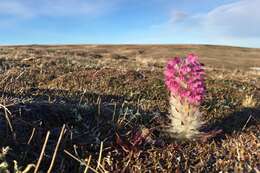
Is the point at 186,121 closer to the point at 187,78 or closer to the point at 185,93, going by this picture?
the point at 185,93

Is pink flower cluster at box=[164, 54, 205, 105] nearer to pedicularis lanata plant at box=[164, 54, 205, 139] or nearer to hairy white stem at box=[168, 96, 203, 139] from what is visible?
pedicularis lanata plant at box=[164, 54, 205, 139]

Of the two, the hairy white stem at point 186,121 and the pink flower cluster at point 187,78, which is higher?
the pink flower cluster at point 187,78

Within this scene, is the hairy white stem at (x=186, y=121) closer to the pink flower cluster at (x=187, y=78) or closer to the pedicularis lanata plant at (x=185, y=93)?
the pedicularis lanata plant at (x=185, y=93)

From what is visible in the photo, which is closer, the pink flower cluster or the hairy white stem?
the pink flower cluster

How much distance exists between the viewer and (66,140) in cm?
597

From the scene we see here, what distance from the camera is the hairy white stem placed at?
6.53 meters

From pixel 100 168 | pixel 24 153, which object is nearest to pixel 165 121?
pixel 100 168

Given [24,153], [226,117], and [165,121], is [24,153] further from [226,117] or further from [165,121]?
[226,117]

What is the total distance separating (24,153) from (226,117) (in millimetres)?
3769

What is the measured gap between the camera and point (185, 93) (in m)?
6.39

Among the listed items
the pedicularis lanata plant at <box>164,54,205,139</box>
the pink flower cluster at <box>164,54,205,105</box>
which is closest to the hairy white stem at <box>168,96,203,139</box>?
the pedicularis lanata plant at <box>164,54,205,139</box>

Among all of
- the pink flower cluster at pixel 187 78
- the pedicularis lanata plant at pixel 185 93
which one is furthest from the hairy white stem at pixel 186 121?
the pink flower cluster at pixel 187 78

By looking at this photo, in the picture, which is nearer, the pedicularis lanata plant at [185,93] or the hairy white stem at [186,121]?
the pedicularis lanata plant at [185,93]

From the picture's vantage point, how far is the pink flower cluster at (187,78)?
6.31 m
